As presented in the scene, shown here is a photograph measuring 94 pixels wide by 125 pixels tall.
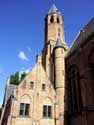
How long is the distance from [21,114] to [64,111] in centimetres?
632

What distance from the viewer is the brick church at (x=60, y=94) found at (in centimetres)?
2225

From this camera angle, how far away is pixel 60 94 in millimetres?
26297

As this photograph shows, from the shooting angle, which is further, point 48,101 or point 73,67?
point 73,67

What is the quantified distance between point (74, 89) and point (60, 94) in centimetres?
228

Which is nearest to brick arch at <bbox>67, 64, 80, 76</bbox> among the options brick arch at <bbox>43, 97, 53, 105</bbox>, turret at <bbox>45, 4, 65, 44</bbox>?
brick arch at <bbox>43, 97, 53, 105</bbox>

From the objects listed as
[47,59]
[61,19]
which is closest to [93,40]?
[47,59]

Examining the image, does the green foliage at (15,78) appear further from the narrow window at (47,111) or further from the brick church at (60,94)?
the narrow window at (47,111)

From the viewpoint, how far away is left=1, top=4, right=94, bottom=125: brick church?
22.2 m

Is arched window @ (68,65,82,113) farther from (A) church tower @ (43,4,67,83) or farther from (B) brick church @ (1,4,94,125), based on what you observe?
(A) church tower @ (43,4,67,83)

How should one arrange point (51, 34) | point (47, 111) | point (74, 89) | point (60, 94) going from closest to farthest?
1. point (47, 111)
2. point (74, 89)
3. point (60, 94)
4. point (51, 34)

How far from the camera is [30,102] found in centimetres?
2392

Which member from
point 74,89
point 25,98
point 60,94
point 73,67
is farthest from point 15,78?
point 74,89

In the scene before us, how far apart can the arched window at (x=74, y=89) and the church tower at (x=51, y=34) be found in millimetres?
4247

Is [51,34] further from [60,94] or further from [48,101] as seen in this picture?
[48,101]
